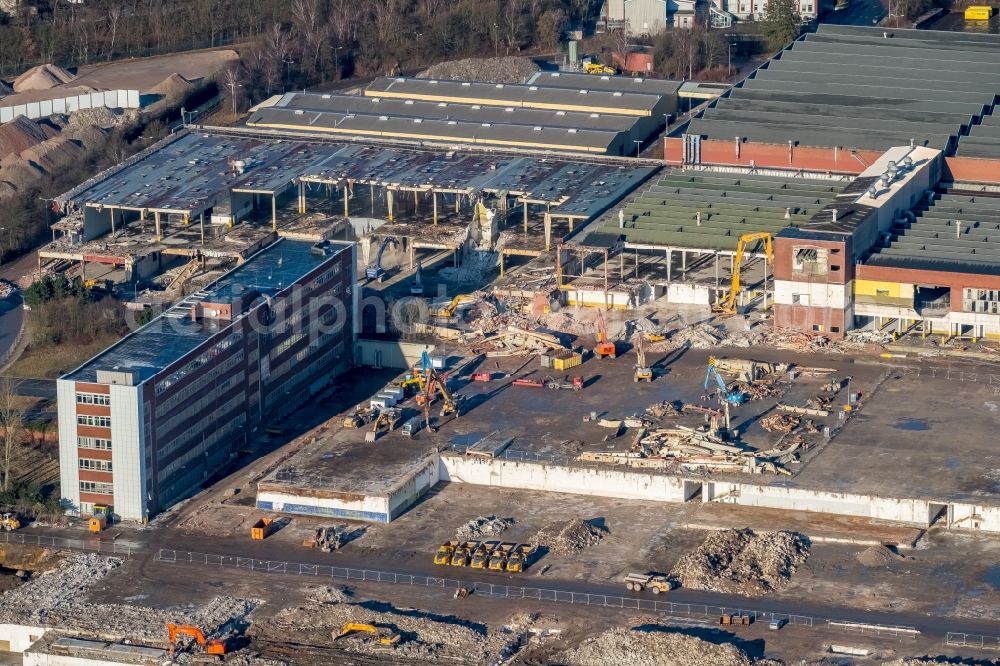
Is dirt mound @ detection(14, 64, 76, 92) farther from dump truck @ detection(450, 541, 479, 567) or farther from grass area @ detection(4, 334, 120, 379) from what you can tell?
dump truck @ detection(450, 541, 479, 567)

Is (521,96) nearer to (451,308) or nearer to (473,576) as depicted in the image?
(451,308)

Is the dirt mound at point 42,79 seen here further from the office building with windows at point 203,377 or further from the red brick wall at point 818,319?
the red brick wall at point 818,319

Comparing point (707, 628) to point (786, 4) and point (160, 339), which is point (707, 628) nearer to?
point (160, 339)

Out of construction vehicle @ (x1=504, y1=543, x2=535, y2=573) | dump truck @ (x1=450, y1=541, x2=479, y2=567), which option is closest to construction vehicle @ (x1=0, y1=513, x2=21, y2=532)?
dump truck @ (x1=450, y1=541, x2=479, y2=567)

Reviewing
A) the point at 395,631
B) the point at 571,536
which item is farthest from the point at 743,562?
the point at 395,631

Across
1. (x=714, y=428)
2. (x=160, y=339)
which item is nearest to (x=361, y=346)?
(x=160, y=339)

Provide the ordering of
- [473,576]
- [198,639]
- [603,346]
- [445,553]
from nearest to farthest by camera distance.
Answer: [198,639], [473,576], [445,553], [603,346]
